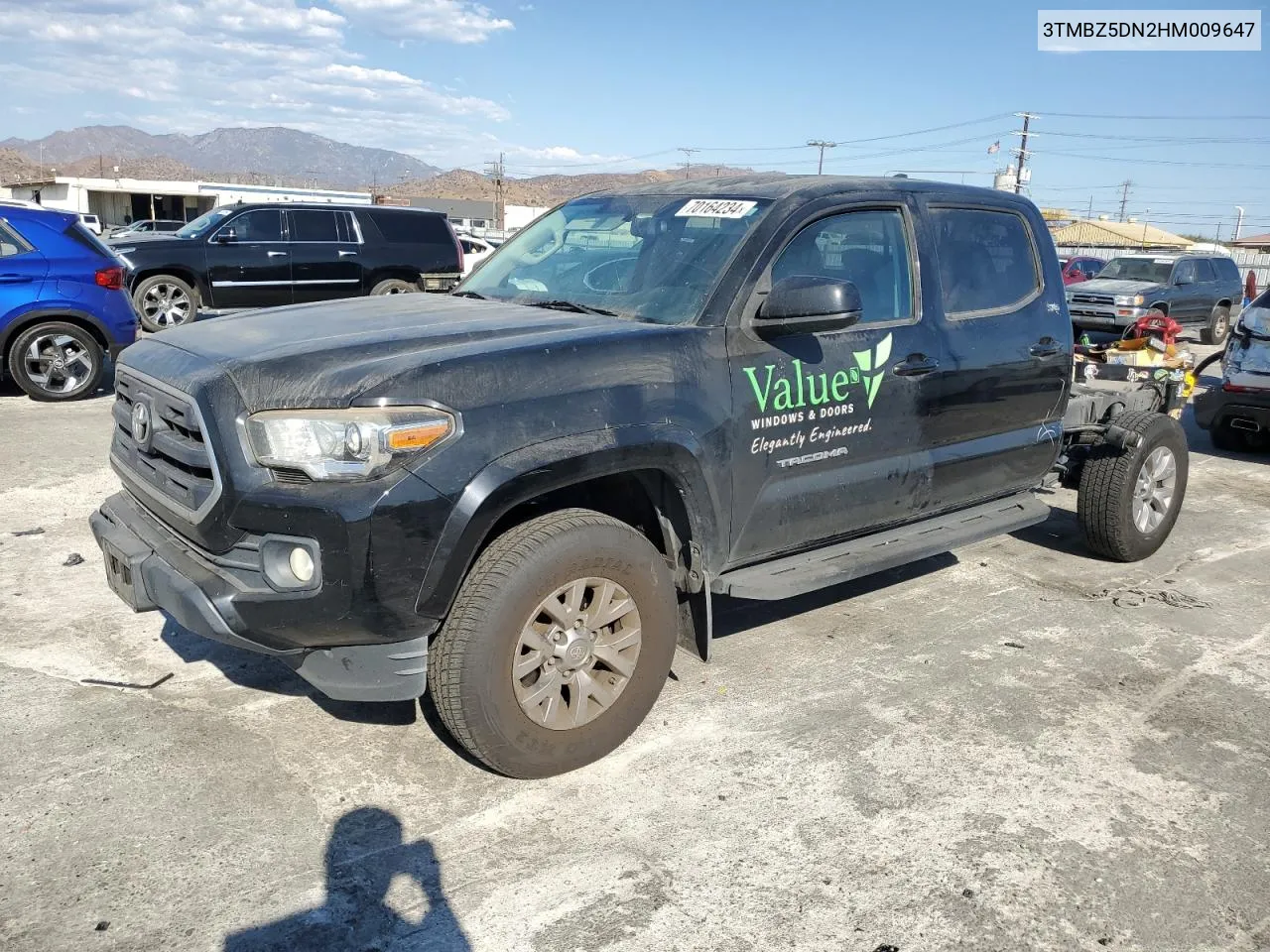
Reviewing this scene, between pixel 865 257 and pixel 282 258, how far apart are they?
38.5 feet

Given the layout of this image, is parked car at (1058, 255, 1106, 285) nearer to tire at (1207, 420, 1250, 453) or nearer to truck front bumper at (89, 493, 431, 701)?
tire at (1207, 420, 1250, 453)

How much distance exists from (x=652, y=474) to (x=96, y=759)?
6.79 feet

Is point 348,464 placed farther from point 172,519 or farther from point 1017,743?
point 1017,743

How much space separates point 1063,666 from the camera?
439 cm

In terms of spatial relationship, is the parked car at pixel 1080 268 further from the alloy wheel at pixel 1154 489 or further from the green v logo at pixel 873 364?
the green v logo at pixel 873 364

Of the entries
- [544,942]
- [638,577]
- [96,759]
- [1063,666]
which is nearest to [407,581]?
[638,577]

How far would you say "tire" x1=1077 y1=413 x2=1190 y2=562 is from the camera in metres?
5.57

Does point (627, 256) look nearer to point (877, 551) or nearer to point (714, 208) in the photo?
point (714, 208)

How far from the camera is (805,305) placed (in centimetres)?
354

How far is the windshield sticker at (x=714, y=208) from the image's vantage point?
3938 mm

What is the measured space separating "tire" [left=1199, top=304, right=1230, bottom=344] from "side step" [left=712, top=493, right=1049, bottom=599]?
17.7 metres

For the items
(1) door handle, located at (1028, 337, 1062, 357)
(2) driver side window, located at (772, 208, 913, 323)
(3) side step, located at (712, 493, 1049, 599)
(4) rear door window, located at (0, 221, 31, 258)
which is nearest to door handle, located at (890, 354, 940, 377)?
(2) driver side window, located at (772, 208, 913, 323)

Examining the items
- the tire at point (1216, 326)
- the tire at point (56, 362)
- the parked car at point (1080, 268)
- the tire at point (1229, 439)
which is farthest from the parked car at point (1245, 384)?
the parked car at point (1080, 268)

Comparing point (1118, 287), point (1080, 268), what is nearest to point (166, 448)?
point (1118, 287)
